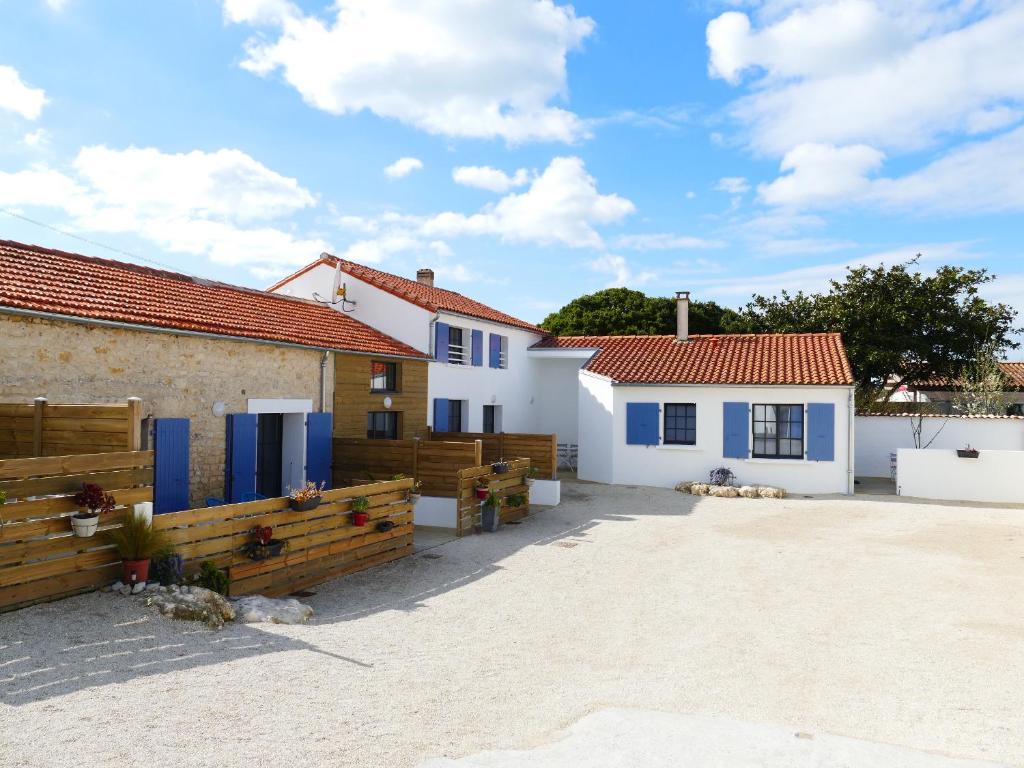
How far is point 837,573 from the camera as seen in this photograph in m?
10.7

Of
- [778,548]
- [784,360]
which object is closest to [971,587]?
[778,548]

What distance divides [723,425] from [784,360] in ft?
9.85

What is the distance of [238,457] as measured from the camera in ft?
40.2

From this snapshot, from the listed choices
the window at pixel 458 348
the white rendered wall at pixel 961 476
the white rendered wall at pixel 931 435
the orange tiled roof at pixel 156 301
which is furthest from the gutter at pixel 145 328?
the white rendered wall at pixel 931 435

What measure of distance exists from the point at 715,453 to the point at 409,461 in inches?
388

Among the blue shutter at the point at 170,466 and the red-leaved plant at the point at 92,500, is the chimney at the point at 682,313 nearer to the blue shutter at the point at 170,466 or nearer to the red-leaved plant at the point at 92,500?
the blue shutter at the point at 170,466

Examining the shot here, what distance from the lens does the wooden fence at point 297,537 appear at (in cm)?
816

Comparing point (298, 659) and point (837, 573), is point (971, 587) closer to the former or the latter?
point (837, 573)

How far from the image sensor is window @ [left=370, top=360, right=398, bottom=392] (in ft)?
54.5

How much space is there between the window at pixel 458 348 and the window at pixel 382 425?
12.2 ft

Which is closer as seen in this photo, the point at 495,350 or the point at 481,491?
the point at 481,491

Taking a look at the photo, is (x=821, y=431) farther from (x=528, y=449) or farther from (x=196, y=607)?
(x=196, y=607)

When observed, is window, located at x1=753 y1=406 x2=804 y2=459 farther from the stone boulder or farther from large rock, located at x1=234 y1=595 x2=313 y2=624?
large rock, located at x1=234 y1=595 x2=313 y2=624

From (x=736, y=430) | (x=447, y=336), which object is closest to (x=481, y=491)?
(x=447, y=336)
